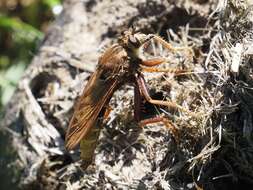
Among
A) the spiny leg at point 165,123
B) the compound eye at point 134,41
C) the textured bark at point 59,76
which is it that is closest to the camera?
the spiny leg at point 165,123

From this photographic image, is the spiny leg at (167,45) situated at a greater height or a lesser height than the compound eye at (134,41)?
lesser

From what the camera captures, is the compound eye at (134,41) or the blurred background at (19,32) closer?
the compound eye at (134,41)

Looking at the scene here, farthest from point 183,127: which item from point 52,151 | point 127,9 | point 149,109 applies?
point 127,9

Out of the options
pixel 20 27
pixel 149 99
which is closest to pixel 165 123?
pixel 149 99

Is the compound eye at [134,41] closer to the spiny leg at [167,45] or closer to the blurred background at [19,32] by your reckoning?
the spiny leg at [167,45]

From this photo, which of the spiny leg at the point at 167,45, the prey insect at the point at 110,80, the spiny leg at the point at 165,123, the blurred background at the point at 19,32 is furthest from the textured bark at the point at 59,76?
the blurred background at the point at 19,32
